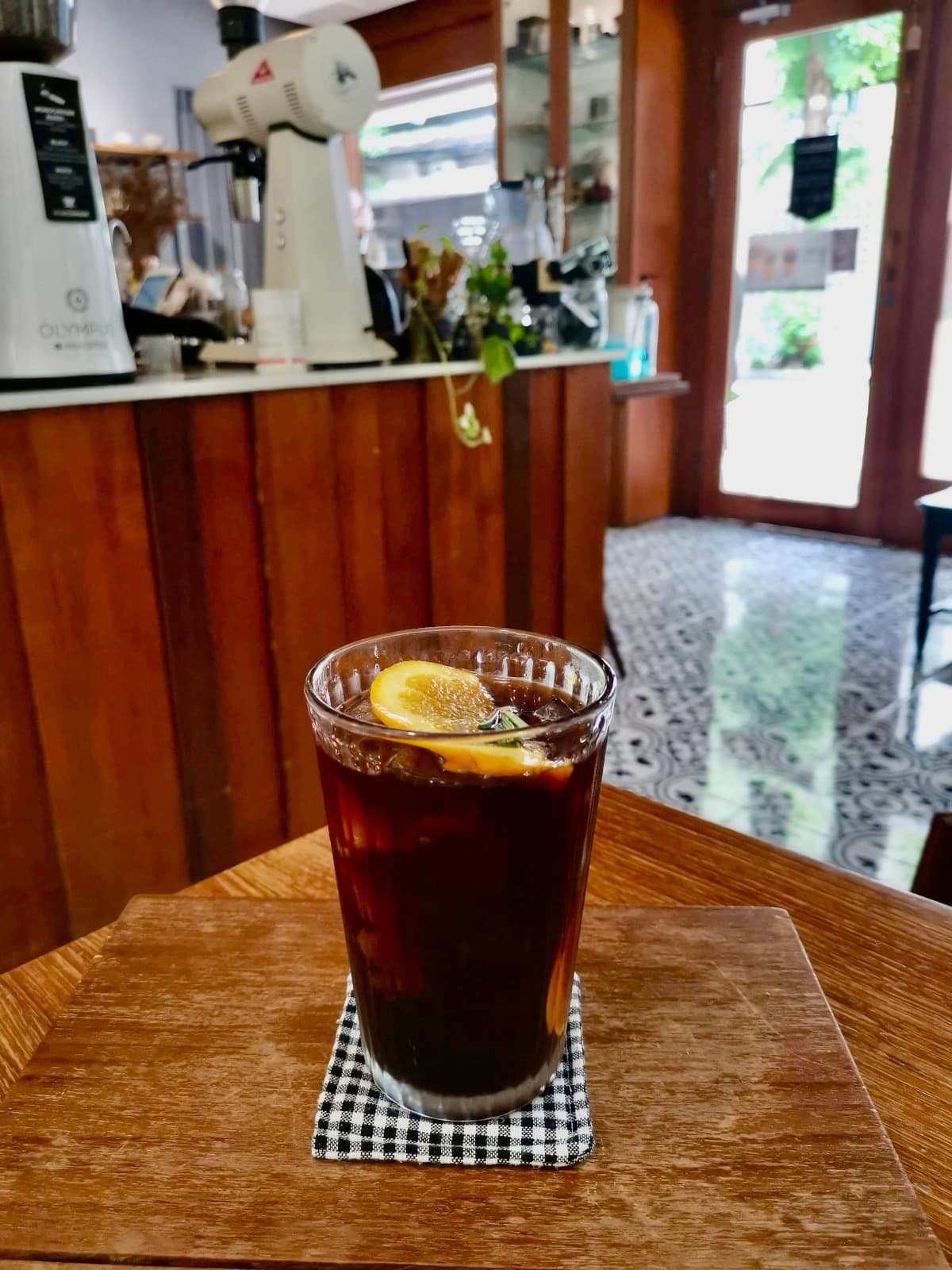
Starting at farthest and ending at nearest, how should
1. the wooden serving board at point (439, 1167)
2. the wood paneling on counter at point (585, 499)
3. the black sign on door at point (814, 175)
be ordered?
the black sign on door at point (814, 175) < the wood paneling on counter at point (585, 499) < the wooden serving board at point (439, 1167)

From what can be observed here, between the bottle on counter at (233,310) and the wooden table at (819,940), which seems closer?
the wooden table at (819,940)

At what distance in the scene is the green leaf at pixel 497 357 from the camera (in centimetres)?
195

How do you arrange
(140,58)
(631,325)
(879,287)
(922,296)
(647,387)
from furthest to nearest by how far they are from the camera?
(140,58), (879,287), (922,296), (631,325), (647,387)

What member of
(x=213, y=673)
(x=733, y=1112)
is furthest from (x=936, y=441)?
(x=733, y=1112)

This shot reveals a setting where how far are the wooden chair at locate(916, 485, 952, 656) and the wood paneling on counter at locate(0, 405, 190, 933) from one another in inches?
92.5

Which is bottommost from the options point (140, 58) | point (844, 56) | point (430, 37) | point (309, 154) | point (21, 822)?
point (21, 822)

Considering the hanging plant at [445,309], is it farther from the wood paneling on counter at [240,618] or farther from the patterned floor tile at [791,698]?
the patterned floor tile at [791,698]

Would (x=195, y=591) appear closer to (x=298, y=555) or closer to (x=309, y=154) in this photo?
(x=298, y=555)

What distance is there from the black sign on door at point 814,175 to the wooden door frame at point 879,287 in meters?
0.31

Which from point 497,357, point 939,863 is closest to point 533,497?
point 497,357

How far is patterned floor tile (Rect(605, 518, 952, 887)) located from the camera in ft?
7.48

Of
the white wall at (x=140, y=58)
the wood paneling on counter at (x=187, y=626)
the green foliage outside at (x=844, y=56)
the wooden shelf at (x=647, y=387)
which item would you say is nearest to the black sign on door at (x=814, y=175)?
the green foliage outside at (x=844, y=56)

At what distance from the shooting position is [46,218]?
1307 millimetres

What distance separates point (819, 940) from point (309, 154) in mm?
1661
